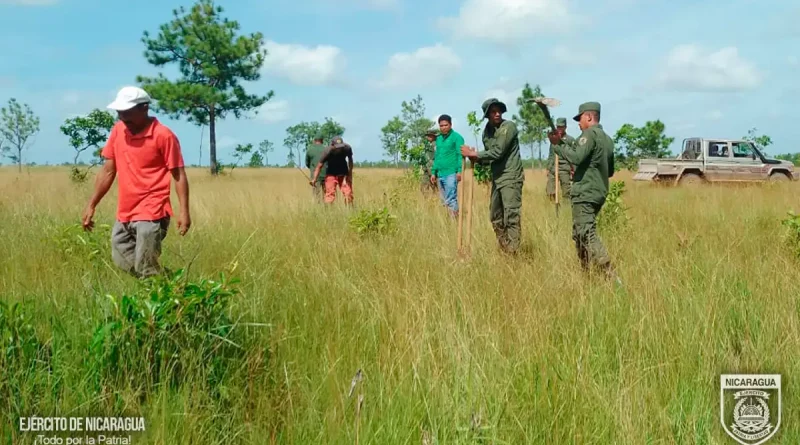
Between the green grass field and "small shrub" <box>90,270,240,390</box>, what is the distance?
0.04 ft

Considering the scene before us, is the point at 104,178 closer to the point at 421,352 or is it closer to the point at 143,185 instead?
the point at 143,185

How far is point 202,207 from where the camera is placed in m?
8.48

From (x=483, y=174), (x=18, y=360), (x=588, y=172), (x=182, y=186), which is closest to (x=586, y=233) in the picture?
(x=588, y=172)

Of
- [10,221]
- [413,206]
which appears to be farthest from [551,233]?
[10,221]

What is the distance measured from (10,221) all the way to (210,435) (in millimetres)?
5861

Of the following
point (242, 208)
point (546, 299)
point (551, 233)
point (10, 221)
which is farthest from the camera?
point (242, 208)

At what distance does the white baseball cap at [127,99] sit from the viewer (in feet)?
11.6

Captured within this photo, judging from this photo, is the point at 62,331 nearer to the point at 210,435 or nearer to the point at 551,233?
the point at 210,435

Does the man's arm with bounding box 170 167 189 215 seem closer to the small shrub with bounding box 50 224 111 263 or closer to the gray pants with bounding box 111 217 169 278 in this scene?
the gray pants with bounding box 111 217 169 278

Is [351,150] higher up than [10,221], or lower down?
higher up

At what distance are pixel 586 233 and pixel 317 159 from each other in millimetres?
5950

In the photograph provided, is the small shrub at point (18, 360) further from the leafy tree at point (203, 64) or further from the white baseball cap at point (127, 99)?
the leafy tree at point (203, 64)

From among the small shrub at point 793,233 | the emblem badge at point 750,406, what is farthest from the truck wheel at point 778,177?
the emblem badge at point 750,406

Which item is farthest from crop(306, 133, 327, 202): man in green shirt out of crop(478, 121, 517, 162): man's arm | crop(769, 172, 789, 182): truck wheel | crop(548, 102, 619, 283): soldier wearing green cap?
crop(769, 172, 789, 182): truck wheel
